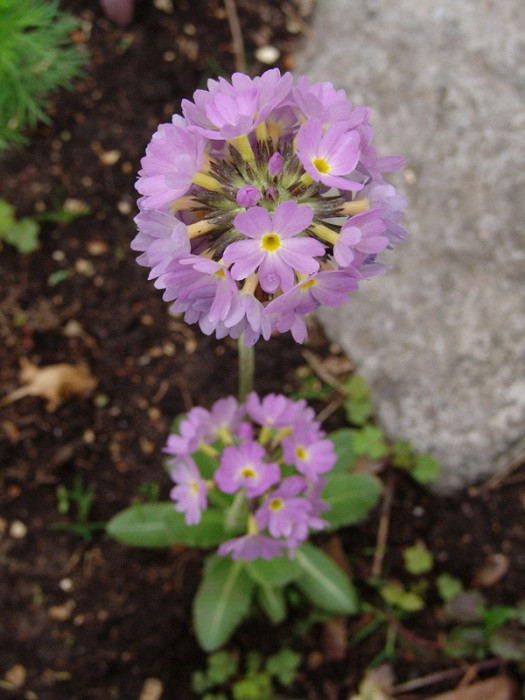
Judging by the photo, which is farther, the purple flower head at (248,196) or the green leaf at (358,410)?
the green leaf at (358,410)

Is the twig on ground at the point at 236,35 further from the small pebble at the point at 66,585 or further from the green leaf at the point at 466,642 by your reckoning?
the green leaf at the point at 466,642

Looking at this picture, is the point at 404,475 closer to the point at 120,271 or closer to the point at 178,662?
the point at 178,662

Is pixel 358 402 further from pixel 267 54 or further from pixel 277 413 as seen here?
pixel 267 54

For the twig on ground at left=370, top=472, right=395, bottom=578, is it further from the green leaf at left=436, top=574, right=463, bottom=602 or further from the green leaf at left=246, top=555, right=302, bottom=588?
the green leaf at left=246, top=555, right=302, bottom=588

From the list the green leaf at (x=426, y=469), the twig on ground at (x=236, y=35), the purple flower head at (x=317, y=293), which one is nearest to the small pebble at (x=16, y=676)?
the green leaf at (x=426, y=469)

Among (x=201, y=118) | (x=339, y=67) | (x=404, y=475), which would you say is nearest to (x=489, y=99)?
(x=339, y=67)

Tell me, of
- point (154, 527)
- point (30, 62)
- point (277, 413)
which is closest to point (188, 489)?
point (277, 413)

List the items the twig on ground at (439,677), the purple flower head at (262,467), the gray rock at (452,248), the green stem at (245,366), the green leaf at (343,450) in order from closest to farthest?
1. the green stem at (245,366)
2. the purple flower head at (262,467)
3. the green leaf at (343,450)
4. the twig on ground at (439,677)
5. the gray rock at (452,248)
